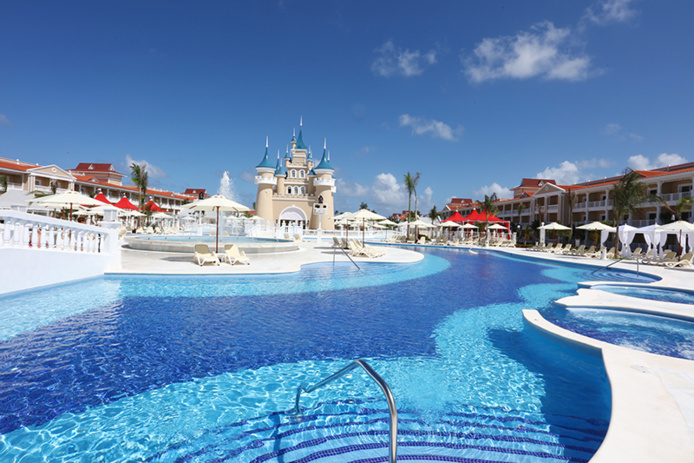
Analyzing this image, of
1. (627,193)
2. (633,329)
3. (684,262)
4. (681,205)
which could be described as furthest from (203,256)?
(681,205)

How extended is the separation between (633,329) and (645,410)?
4.85 metres

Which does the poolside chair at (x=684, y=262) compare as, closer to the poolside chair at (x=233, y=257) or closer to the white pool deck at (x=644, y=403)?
the white pool deck at (x=644, y=403)

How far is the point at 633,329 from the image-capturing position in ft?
22.3

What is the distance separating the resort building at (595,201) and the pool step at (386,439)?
31785 millimetres

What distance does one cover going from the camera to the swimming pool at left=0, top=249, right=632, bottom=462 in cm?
319

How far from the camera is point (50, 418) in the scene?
3.36 metres

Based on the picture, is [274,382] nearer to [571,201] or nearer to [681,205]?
[681,205]

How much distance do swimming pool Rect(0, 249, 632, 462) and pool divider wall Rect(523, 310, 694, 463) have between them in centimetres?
44

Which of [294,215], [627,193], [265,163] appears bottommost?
[294,215]

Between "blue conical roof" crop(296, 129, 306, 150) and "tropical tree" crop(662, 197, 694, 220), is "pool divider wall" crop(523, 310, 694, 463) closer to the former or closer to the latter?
"tropical tree" crop(662, 197, 694, 220)

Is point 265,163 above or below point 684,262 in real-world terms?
above

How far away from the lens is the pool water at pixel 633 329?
19.2 feet

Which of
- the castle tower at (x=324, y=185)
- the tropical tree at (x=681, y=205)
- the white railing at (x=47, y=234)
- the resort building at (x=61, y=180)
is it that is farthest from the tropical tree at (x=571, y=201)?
the resort building at (x=61, y=180)

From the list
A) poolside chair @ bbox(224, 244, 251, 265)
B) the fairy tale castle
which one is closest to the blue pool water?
poolside chair @ bbox(224, 244, 251, 265)
